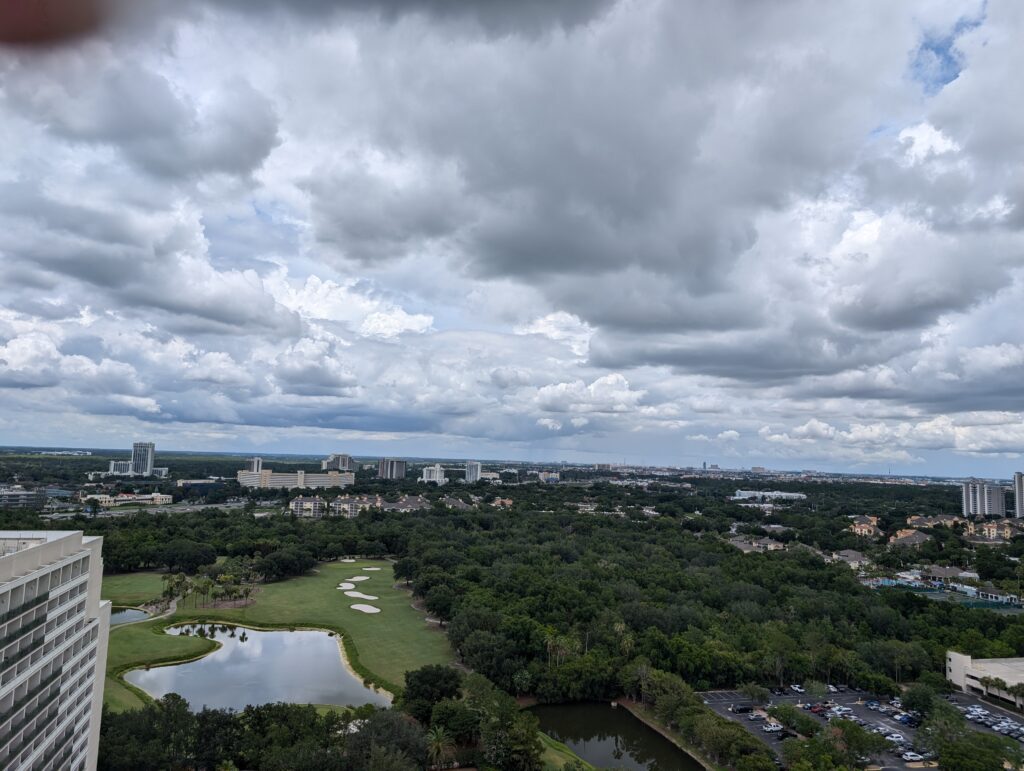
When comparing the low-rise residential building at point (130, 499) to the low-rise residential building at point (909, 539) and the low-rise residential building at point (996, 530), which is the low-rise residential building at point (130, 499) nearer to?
the low-rise residential building at point (909, 539)

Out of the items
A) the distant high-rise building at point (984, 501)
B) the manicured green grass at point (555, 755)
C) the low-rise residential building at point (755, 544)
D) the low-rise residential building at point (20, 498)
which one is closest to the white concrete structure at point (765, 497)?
the distant high-rise building at point (984, 501)

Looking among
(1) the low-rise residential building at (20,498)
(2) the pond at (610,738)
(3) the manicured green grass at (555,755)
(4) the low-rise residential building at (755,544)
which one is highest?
(1) the low-rise residential building at (20,498)

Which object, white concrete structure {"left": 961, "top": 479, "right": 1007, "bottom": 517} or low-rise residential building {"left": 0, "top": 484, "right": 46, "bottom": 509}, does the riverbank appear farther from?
white concrete structure {"left": 961, "top": 479, "right": 1007, "bottom": 517}

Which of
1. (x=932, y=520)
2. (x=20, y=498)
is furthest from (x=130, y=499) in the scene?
(x=932, y=520)

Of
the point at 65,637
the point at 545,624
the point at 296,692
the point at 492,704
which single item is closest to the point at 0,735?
the point at 65,637

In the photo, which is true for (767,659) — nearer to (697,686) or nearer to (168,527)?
(697,686)

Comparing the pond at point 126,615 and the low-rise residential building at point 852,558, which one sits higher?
the low-rise residential building at point 852,558

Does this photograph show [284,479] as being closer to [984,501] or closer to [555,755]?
[555,755]
